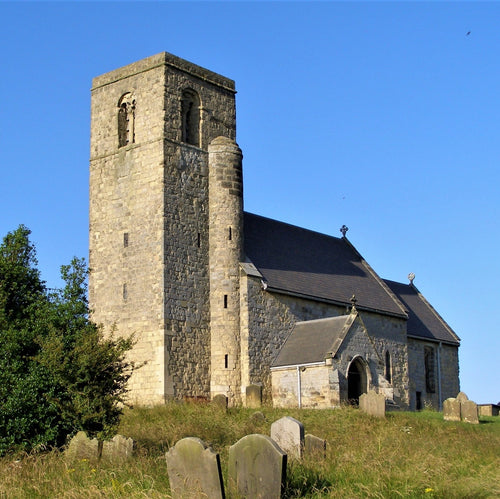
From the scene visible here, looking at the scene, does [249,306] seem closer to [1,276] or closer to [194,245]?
[194,245]

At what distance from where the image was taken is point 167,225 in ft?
106

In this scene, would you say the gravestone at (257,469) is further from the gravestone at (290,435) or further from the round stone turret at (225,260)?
the round stone turret at (225,260)

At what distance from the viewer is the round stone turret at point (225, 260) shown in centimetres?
3288

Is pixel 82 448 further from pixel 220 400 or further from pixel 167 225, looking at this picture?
pixel 167 225

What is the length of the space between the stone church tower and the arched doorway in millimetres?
4763

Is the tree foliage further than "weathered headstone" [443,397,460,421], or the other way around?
"weathered headstone" [443,397,460,421]

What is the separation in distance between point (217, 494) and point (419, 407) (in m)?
33.3

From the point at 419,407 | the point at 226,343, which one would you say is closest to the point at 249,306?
the point at 226,343

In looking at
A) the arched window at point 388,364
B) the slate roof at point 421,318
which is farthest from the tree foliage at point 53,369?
the slate roof at point 421,318

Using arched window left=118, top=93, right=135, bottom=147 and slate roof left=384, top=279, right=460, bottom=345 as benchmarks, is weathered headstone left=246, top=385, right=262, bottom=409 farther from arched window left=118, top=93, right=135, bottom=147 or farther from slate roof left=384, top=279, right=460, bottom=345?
slate roof left=384, top=279, right=460, bottom=345

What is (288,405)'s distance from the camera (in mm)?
32969

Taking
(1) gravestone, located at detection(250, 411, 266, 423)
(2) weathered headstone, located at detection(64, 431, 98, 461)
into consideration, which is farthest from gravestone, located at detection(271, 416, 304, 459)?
(1) gravestone, located at detection(250, 411, 266, 423)

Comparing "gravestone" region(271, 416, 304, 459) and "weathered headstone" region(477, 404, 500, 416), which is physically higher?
"gravestone" region(271, 416, 304, 459)

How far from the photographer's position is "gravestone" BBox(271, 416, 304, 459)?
1662cm
